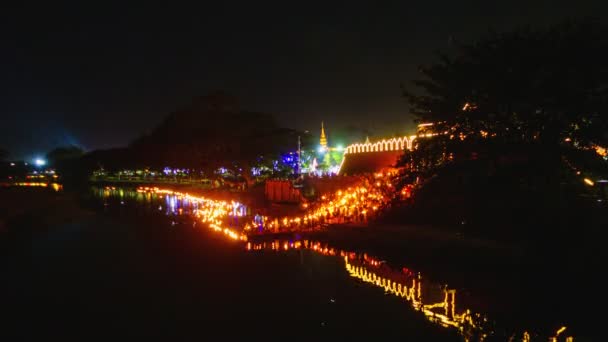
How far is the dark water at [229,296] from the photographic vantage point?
24.9 feet

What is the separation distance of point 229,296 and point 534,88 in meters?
8.68

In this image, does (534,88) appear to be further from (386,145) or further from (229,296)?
(386,145)

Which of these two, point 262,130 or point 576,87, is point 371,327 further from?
point 262,130

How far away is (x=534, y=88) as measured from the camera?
11.1 meters

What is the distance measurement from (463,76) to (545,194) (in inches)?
150

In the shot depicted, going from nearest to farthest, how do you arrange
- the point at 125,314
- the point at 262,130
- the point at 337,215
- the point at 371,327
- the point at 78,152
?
1. the point at 371,327
2. the point at 125,314
3. the point at 337,215
4. the point at 262,130
5. the point at 78,152

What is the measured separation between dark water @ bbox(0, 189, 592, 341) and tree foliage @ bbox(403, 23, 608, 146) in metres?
4.55

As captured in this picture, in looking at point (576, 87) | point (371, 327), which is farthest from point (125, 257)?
point (576, 87)

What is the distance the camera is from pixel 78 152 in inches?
4847

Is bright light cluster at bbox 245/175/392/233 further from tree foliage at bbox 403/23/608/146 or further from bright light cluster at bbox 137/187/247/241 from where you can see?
tree foliage at bbox 403/23/608/146

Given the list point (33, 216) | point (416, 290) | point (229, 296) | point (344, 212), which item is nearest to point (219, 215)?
point (344, 212)

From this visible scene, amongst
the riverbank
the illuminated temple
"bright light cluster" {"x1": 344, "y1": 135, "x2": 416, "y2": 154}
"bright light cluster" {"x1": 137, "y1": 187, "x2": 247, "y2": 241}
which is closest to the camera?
"bright light cluster" {"x1": 137, "y1": 187, "x2": 247, "y2": 241}

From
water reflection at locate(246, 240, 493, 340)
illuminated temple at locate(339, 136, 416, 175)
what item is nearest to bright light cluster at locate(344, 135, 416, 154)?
illuminated temple at locate(339, 136, 416, 175)

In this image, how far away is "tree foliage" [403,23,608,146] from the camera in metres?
10.9
